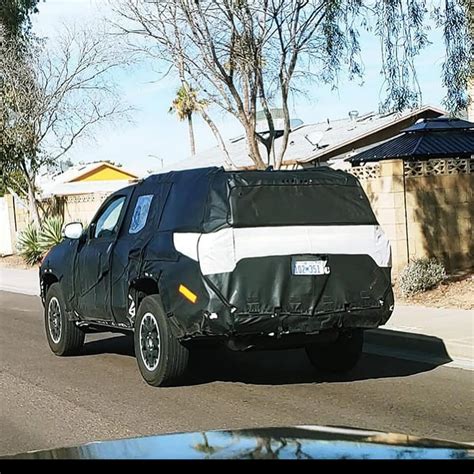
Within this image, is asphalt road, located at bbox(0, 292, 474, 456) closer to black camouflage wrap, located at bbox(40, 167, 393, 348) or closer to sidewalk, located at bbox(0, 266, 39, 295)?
black camouflage wrap, located at bbox(40, 167, 393, 348)

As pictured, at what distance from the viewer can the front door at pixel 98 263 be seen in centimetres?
1048

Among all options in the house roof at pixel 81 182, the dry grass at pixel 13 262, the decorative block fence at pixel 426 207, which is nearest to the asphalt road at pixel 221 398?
the decorative block fence at pixel 426 207

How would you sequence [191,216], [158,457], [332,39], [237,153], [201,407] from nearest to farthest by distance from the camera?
[158,457] → [201,407] → [191,216] → [332,39] → [237,153]

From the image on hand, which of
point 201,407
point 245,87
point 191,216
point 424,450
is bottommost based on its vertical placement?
point 201,407

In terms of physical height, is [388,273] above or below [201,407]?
above

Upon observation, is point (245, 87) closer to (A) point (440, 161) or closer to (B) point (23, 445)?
(A) point (440, 161)

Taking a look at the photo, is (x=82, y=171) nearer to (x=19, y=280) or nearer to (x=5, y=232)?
(x=5, y=232)

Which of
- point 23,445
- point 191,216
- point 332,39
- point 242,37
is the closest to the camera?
point 23,445

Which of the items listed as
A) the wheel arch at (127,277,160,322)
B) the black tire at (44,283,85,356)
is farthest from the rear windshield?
the black tire at (44,283,85,356)

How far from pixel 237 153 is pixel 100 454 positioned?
112 feet

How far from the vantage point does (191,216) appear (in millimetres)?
9102

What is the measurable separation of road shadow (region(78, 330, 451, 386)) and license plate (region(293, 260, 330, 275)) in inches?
56.9

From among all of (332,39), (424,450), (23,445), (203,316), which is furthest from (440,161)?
(424,450)

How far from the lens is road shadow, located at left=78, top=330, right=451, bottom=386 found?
991cm
